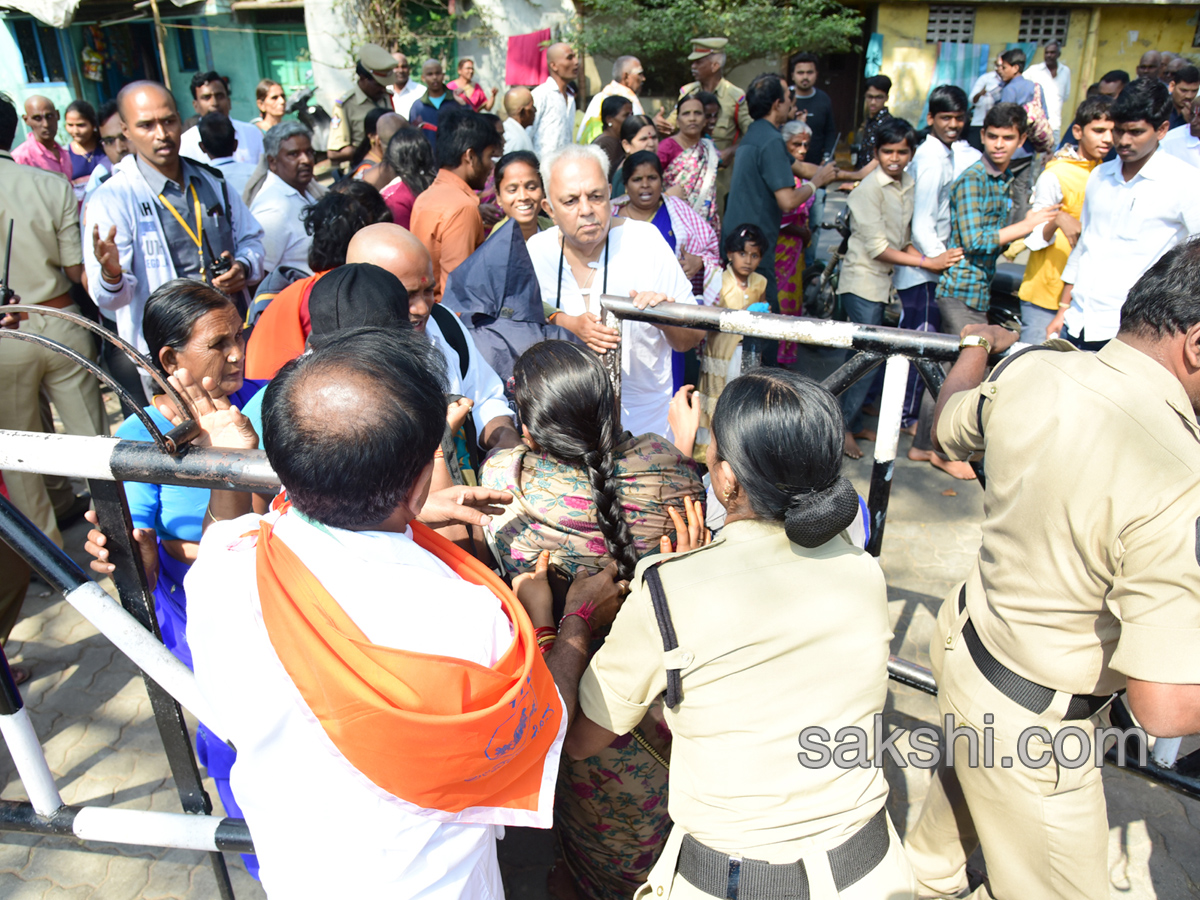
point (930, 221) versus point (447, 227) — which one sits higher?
point (447, 227)

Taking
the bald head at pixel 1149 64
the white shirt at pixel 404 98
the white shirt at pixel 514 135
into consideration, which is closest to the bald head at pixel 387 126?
the white shirt at pixel 514 135

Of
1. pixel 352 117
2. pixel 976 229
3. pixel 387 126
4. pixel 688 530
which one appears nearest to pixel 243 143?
pixel 387 126

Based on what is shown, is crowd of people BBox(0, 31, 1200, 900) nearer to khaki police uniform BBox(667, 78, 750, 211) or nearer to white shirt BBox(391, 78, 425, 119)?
khaki police uniform BBox(667, 78, 750, 211)

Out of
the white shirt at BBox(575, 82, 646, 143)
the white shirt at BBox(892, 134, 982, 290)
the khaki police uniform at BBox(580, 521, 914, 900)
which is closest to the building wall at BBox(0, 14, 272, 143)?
the white shirt at BBox(575, 82, 646, 143)

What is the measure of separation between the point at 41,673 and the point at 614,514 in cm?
284

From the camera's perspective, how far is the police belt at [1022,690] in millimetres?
1709

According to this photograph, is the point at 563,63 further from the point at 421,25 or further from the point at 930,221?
the point at 421,25

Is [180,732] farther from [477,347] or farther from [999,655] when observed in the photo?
[999,655]

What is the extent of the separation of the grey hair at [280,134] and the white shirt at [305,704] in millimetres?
4314

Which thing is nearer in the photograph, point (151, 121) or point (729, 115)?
point (151, 121)

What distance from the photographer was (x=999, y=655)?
5.90 ft

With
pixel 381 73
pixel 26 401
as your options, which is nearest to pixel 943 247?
pixel 26 401

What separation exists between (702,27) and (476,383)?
13336mm

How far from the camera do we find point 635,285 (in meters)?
3.22
